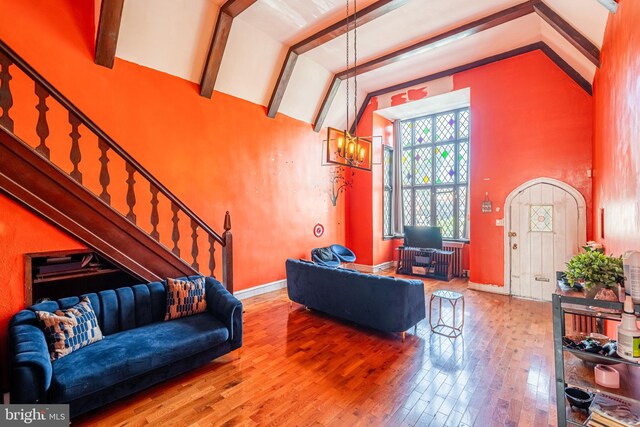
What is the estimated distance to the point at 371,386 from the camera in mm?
2629

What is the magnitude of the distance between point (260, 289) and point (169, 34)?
4.44 m

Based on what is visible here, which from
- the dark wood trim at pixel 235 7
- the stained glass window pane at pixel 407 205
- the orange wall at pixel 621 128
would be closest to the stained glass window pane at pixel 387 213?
the stained glass window pane at pixel 407 205

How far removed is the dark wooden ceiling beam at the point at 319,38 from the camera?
4102 mm

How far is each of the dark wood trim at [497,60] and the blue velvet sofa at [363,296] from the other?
2151 millimetres

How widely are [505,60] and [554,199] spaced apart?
9.10 ft

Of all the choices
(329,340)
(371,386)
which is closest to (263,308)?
(329,340)

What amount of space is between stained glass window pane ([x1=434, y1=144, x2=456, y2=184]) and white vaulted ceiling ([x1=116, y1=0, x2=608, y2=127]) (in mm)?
1946

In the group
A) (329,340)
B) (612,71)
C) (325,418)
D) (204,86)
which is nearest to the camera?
(325,418)

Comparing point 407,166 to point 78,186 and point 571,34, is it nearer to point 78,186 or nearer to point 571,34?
point 571,34

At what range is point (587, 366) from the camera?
1.89 meters

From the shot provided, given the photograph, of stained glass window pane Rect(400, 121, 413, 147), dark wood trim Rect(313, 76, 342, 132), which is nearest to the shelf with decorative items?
dark wood trim Rect(313, 76, 342, 132)

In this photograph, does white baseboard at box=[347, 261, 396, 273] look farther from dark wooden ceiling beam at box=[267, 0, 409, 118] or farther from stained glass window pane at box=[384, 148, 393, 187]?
dark wooden ceiling beam at box=[267, 0, 409, 118]

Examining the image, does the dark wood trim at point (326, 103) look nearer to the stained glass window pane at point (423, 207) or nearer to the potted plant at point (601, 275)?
the stained glass window pane at point (423, 207)

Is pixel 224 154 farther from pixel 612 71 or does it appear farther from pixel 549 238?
pixel 549 238
